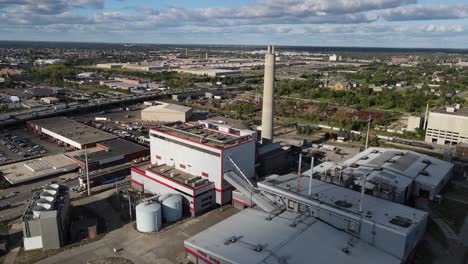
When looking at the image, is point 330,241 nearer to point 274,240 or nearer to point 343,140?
point 274,240

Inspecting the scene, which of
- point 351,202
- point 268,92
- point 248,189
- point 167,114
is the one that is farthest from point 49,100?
point 351,202

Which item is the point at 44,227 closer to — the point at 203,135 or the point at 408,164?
the point at 203,135

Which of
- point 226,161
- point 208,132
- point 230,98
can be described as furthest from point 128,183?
point 230,98

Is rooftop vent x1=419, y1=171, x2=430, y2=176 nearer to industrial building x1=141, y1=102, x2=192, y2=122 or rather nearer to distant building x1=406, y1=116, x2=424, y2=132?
distant building x1=406, y1=116, x2=424, y2=132

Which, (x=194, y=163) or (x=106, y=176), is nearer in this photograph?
(x=194, y=163)

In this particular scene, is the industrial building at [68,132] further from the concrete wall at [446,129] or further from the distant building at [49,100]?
the concrete wall at [446,129]
